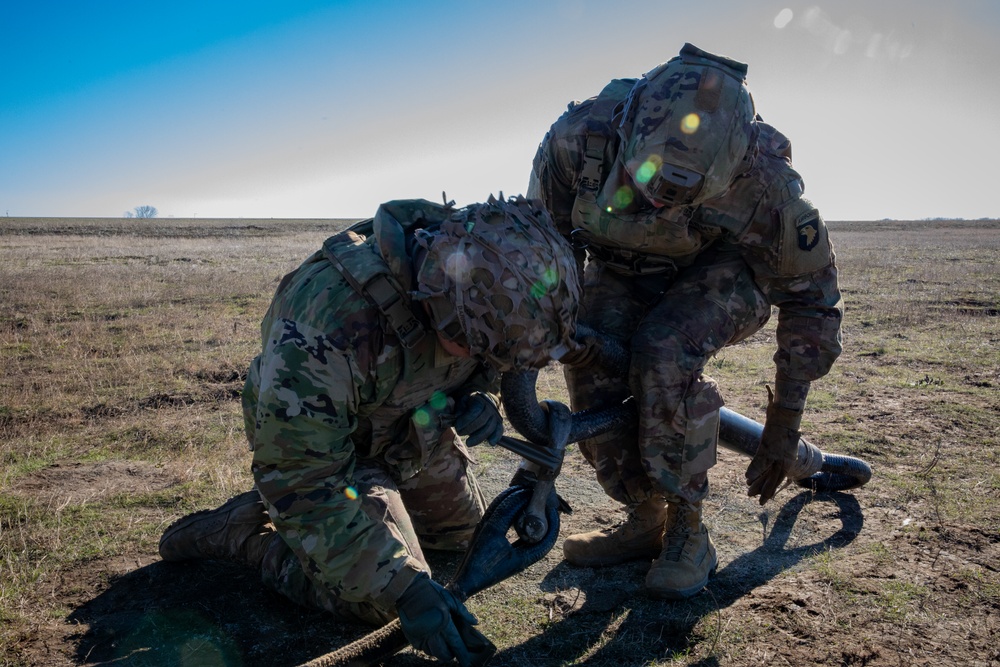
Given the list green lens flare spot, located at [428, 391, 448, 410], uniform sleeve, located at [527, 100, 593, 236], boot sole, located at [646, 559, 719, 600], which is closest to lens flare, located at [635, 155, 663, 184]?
uniform sleeve, located at [527, 100, 593, 236]

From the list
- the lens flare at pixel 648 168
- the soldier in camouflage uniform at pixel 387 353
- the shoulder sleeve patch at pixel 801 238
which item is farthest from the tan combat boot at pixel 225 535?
the shoulder sleeve patch at pixel 801 238

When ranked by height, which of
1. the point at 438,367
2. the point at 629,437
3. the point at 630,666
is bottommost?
the point at 630,666

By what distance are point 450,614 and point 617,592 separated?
3.92ft

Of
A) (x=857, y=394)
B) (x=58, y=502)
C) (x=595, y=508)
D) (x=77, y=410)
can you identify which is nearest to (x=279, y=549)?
(x=58, y=502)

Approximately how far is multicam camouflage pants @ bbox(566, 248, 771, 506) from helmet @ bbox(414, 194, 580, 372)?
0.87 meters

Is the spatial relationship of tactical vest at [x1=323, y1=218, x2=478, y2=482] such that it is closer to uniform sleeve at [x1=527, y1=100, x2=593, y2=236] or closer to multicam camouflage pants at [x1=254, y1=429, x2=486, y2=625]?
multicam camouflage pants at [x1=254, y1=429, x2=486, y2=625]

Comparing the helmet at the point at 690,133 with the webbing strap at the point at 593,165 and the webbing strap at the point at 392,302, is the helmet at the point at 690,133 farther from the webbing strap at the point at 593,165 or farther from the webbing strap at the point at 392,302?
the webbing strap at the point at 392,302

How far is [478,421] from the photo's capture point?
3.12 metres

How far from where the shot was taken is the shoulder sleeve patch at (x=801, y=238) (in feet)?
11.7

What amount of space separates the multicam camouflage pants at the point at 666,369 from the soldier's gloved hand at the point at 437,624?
1.33 m

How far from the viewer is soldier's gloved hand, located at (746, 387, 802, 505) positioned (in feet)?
12.7

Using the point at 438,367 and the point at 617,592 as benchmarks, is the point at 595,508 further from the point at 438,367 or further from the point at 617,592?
the point at 438,367

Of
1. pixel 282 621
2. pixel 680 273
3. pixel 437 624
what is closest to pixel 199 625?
pixel 282 621

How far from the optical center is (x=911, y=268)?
1817 centimetres
